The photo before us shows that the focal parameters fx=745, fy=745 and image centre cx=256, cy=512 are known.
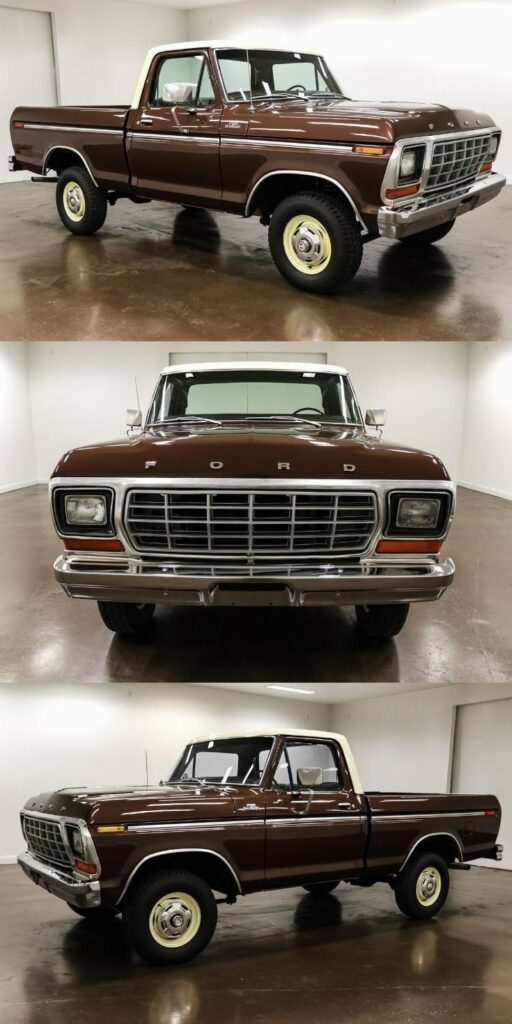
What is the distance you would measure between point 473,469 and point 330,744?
604 centimetres

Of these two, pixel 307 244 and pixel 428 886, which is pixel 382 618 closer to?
pixel 428 886

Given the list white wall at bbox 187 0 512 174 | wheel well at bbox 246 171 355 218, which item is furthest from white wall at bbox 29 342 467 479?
white wall at bbox 187 0 512 174

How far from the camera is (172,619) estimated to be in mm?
5207

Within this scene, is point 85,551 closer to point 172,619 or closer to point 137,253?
point 172,619

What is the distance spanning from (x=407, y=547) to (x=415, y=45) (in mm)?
8942

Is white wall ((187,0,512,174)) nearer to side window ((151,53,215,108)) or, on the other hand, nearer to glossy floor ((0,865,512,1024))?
side window ((151,53,215,108))

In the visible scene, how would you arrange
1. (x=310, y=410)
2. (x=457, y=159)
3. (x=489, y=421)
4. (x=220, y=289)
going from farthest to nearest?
(x=489, y=421) < (x=220, y=289) < (x=457, y=159) < (x=310, y=410)

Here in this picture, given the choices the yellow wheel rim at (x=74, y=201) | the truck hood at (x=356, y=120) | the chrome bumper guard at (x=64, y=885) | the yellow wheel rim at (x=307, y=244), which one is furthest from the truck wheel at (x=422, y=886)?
the yellow wheel rim at (x=74, y=201)

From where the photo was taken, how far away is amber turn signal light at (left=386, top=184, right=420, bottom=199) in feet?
15.5

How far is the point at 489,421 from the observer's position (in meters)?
9.92

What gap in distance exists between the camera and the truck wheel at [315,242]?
4934mm

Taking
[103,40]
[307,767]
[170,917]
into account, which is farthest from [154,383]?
[170,917]

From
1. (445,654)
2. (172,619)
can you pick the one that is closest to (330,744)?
(445,654)

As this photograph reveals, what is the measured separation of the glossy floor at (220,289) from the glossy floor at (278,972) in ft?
11.9
